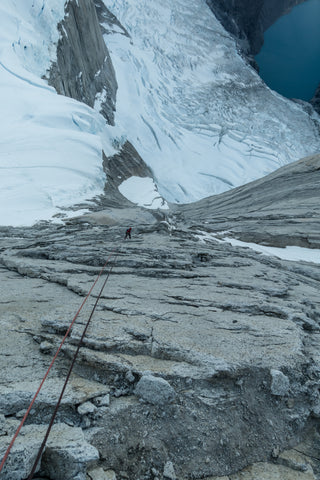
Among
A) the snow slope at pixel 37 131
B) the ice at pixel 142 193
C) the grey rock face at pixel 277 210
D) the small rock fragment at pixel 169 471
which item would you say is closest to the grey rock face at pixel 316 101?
the grey rock face at pixel 277 210

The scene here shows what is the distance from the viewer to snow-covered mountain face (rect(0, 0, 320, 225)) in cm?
1759

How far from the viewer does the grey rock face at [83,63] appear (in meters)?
30.0

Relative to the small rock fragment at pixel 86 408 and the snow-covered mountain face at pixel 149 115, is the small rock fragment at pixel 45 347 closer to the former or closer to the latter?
the small rock fragment at pixel 86 408

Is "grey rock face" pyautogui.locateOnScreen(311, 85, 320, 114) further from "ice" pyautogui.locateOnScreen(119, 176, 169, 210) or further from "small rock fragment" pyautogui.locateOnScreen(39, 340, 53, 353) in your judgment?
"small rock fragment" pyautogui.locateOnScreen(39, 340, 53, 353)

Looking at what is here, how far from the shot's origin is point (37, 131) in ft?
62.7

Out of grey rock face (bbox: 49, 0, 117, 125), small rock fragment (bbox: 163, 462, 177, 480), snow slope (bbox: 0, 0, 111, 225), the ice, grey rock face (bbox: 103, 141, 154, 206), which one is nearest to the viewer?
small rock fragment (bbox: 163, 462, 177, 480)

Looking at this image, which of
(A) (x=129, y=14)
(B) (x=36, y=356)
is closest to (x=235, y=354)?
(B) (x=36, y=356)

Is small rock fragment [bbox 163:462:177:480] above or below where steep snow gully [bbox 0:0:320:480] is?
below

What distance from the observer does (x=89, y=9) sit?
37.8 m

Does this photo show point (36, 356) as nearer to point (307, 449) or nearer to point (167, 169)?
point (307, 449)

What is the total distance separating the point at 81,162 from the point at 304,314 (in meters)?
18.1

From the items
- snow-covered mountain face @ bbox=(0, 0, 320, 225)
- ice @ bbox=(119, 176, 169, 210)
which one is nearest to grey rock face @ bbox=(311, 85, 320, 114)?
snow-covered mountain face @ bbox=(0, 0, 320, 225)

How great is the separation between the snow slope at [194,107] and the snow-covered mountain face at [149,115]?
23 centimetres

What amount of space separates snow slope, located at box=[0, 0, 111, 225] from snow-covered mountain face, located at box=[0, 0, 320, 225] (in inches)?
3.1
